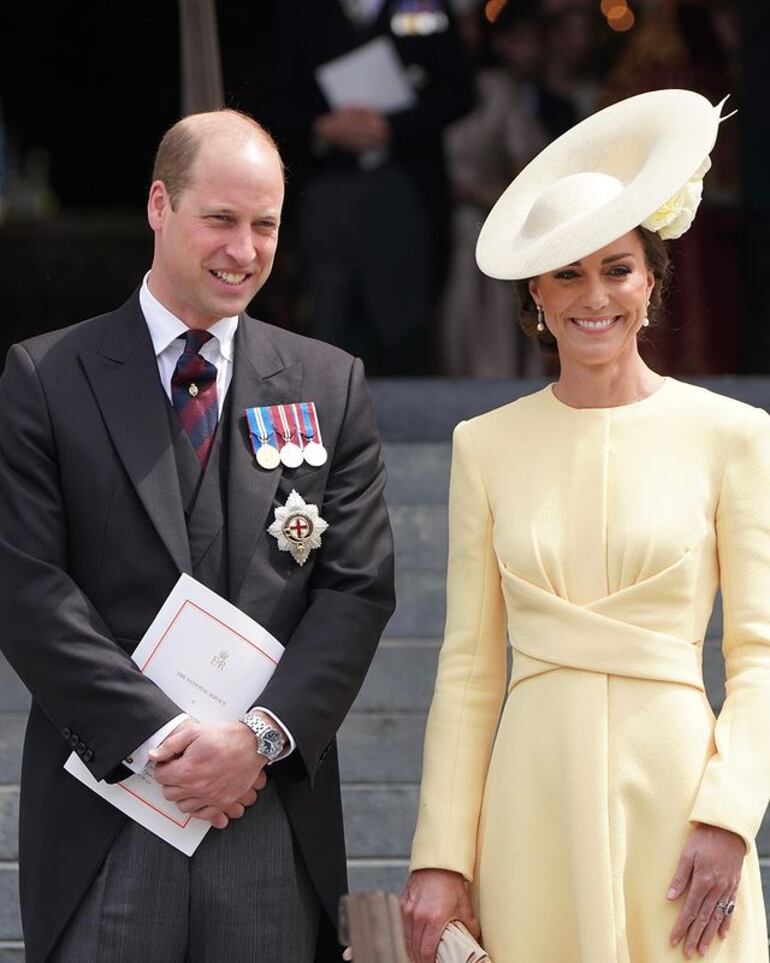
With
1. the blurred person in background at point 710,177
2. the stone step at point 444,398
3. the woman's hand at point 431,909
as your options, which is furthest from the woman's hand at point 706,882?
the blurred person in background at point 710,177

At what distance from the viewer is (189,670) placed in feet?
9.84

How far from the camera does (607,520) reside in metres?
2.95

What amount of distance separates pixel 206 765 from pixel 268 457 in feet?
1.72

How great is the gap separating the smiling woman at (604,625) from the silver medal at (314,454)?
0.23m

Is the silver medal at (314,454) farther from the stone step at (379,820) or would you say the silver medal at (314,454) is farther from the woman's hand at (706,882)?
the stone step at (379,820)

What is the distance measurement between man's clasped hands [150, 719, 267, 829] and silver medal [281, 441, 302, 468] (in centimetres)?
45

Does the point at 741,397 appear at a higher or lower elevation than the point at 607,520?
lower

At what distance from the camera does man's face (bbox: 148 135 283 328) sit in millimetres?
3033

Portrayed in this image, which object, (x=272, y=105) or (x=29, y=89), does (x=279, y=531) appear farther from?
(x=29, y=89)

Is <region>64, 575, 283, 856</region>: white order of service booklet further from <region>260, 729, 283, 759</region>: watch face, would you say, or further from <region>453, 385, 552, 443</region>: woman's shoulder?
<region>453, 385, 552, 443</region>: woman's shoulder

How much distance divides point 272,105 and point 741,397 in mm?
2259

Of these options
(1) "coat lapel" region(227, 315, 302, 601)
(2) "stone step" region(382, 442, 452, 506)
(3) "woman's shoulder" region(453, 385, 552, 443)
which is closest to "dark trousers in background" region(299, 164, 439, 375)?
(2) "stone step" region(382, 442, 452, 506)

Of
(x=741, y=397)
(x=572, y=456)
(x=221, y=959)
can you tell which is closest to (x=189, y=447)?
(x=572, y=456)

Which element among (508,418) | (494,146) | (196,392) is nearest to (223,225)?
(196,392)
